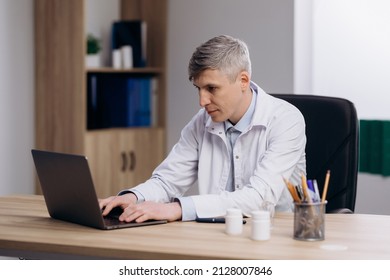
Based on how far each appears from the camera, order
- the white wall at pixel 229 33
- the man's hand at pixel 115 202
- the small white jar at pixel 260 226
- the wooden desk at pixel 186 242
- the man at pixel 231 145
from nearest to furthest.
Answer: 1. the wooden desk at pixel 186 242
2. the small white jar at pixel 260 226
3. the man's hand at pixel 115 202
4. the man at pixel 231 145
5. the white wall at pixel 229 33

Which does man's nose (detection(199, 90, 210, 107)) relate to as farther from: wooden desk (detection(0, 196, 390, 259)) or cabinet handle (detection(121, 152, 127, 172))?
cabinet handle (detection(121, 152, 127, 172))

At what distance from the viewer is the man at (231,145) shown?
2545mm

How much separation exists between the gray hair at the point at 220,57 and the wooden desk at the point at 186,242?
55 cm

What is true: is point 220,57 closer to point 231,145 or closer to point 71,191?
point 231,145

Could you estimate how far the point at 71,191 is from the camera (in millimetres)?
2232

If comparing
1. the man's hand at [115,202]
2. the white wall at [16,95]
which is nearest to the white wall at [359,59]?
the white wall at [16,95]

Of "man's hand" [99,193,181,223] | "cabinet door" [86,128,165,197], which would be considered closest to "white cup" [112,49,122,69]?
"cabinet door" [86,128,165,197]

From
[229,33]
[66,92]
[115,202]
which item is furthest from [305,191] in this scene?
[229,33]

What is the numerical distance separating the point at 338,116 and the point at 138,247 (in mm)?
1156

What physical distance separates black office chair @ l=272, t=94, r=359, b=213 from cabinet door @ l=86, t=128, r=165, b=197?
1.98 metres

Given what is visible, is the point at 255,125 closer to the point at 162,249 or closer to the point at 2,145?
the point at 162,249

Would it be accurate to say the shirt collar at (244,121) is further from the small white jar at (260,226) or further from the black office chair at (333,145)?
the small white jar at (260,226)
